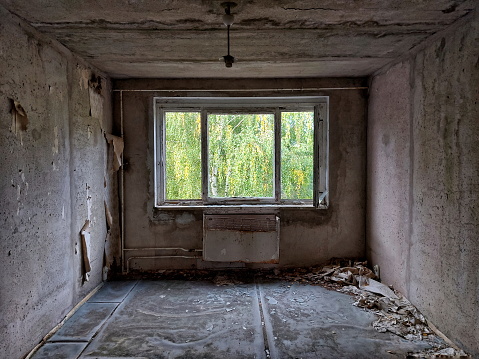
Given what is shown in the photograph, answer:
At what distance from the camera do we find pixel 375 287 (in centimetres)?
351

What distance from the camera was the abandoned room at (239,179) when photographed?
2.27 metres

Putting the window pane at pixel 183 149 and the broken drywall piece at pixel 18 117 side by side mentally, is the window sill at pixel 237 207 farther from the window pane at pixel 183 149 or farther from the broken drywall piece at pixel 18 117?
the broken drywall piece at pixel 18 117

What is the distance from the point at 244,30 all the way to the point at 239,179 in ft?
6.80

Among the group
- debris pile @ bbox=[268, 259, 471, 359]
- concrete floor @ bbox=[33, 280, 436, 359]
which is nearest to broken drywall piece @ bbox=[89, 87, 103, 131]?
concrete floor @ bbox=[33, 280, 436, 359]

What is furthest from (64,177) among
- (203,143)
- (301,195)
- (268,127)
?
(301,195)

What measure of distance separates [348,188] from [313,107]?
108cm

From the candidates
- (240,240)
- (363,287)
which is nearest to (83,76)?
(240,240)

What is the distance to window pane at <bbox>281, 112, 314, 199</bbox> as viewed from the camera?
4230 millimetres

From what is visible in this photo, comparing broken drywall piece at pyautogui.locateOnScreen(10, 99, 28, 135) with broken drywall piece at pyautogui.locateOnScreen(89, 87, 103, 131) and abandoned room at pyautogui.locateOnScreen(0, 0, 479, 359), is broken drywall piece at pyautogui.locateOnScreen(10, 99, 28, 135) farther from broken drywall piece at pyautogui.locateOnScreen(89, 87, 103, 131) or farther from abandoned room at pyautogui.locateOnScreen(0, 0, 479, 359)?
broken drywall piece at pyautogui.locateOnScreen(89, 87, 103, 131)

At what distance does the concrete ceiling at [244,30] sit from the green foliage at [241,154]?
2.50ft

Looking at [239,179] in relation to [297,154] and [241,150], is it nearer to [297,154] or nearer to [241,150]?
[241,150]

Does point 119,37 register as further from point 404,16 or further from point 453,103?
point 453,103

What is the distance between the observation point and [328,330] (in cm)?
277

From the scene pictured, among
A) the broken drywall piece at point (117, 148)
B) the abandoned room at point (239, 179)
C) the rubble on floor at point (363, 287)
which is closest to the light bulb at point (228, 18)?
the abandoned room at point (239, 179)
